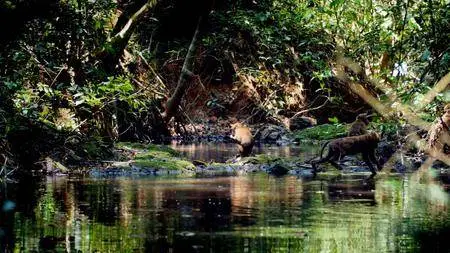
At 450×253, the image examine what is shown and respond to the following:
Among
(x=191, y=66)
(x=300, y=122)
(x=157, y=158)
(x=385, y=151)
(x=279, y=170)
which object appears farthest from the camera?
(x=300, y=122)

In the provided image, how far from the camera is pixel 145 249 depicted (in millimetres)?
6613

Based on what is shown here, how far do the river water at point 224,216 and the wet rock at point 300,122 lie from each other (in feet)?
59.8

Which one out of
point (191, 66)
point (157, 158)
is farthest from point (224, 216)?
point (191, 66)

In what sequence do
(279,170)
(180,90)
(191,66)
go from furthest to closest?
1. (191,66)
2. (180,90)
3. (279,170)

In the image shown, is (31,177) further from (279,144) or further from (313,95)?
(313,95)

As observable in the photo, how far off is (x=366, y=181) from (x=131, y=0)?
16.2 metres

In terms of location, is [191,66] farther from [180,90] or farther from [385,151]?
[385,151]

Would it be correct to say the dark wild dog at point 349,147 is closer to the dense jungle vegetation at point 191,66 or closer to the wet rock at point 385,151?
the dense jungle vegetation at point 191,66

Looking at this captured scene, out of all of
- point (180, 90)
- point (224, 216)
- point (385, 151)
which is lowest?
point (224, 216)

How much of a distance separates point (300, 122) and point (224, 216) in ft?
77.2

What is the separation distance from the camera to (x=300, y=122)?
1268 inches

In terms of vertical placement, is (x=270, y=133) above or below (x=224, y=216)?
above

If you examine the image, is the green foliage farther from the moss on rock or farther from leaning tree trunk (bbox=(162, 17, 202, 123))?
the moss on rock

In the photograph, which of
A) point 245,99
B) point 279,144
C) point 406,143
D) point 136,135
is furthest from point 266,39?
point 406,143
